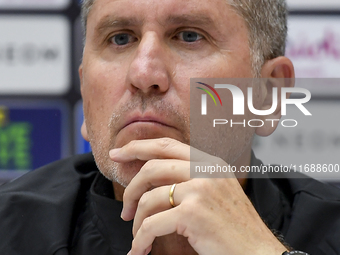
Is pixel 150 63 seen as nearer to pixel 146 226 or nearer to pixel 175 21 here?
pixel 175 21

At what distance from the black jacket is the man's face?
9.1 inches

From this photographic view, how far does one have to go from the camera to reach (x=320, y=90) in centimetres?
294

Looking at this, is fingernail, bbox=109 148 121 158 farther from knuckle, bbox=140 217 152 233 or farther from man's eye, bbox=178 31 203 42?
man's eye, bbox=178 31 203 42

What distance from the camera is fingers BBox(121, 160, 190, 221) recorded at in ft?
3.77

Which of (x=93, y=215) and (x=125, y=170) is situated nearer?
(x=125, y=170)

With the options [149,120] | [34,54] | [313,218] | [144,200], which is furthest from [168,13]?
[34,54]

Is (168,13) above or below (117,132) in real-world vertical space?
above

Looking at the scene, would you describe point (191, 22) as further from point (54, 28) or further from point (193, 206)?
point (54, 28)

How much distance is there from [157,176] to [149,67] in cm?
32

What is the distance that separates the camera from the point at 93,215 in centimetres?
153

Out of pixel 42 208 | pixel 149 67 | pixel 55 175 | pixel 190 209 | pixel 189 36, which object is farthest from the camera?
pixel 55 175

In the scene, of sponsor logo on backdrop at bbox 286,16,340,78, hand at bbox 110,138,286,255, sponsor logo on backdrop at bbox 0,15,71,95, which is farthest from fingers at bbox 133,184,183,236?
sponsor logo on backdrop at bbox 286,16,340,78

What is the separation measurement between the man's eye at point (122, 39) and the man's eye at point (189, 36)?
0.54 feet

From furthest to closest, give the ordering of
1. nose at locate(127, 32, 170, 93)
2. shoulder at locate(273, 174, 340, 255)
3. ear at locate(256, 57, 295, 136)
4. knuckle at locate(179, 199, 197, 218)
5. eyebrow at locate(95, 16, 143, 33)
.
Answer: ear at locate(256, 57, 295, 136), shoulder at locate(273, 174, 340, 255), eyebrow at locate(95, 16, 143, 33), nose at locate(127, 32, 170, 93), knuckle at locate(179, 199, 197, 218)
